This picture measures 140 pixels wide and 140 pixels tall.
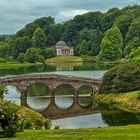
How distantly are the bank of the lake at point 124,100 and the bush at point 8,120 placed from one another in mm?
46900

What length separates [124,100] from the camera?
85312 millimetres

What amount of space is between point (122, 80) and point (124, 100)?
812cm

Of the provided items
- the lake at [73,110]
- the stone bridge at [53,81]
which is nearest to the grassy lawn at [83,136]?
the lake at [73,110]

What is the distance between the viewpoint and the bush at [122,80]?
91.2m

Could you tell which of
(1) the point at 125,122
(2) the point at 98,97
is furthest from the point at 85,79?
(1) the point at 125,122

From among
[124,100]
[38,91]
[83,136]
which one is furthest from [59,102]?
[83,136]

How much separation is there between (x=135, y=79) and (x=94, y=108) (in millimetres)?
13496

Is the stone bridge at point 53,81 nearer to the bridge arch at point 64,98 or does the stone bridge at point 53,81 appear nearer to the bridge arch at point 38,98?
the bridge arch at point 64,98

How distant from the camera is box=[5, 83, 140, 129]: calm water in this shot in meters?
67.3

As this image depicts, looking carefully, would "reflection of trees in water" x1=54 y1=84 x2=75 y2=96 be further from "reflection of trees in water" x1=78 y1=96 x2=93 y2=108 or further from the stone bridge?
"reflection of trees in water" x1=78 y1=96 x2=93 y2=108

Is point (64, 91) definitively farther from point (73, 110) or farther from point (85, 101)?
point (73, 110)

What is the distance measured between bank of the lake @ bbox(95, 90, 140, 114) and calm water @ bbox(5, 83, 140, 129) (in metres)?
1.89

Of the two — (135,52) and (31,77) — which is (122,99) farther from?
(135,52)

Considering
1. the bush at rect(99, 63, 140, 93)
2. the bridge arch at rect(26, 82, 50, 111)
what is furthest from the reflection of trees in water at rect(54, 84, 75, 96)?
the bush at rect(99, 63, 140, 93)
